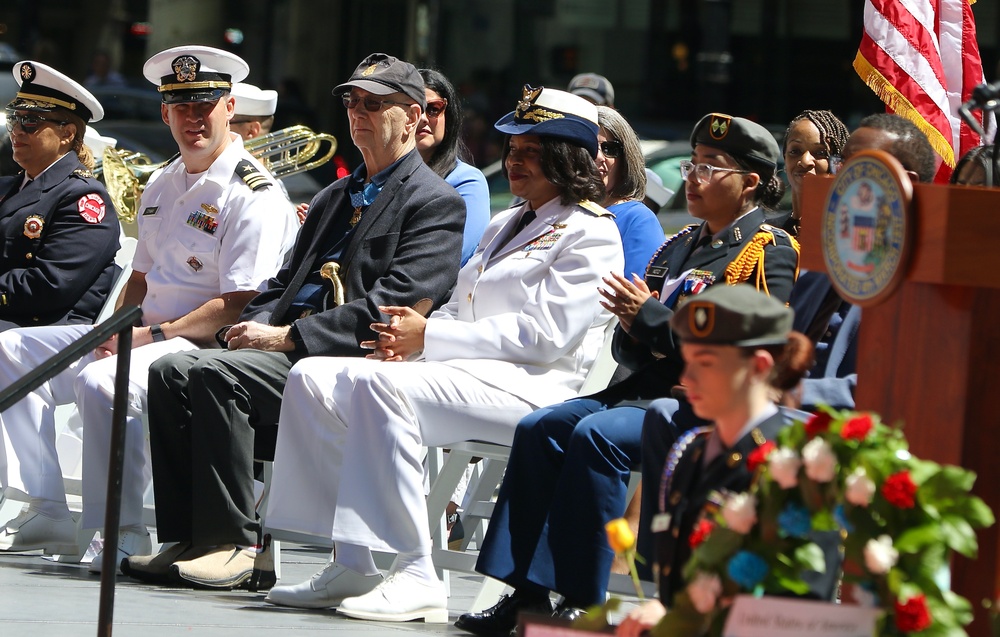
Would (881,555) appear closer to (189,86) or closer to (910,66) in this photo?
(910,66)

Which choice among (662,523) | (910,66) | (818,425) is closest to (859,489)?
(818,425)

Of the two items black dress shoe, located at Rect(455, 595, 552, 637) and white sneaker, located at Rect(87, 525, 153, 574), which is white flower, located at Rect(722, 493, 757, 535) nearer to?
black dress shoe, located at Rect(455, 595, 552, 637)

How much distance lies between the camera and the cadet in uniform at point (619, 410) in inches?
195

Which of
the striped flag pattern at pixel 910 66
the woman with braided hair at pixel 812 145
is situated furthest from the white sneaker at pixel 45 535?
the striped flag pattern at pixel 910 66

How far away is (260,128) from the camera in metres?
8.35

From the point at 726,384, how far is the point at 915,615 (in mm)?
655

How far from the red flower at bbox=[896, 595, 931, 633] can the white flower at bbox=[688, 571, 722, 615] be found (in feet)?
1.13

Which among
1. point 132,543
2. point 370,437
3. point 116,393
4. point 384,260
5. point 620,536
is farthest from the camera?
point 132,543

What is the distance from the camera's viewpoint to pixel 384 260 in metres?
6.00

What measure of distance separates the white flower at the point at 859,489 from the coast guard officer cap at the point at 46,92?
483 centimetres

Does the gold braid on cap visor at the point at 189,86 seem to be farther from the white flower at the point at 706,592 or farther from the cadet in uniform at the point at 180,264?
the white flower at the point at 706,592

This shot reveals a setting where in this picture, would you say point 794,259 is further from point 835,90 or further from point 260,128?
point 835,90

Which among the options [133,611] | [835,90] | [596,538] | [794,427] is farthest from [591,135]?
[835,90]

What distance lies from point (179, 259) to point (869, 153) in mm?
3686
